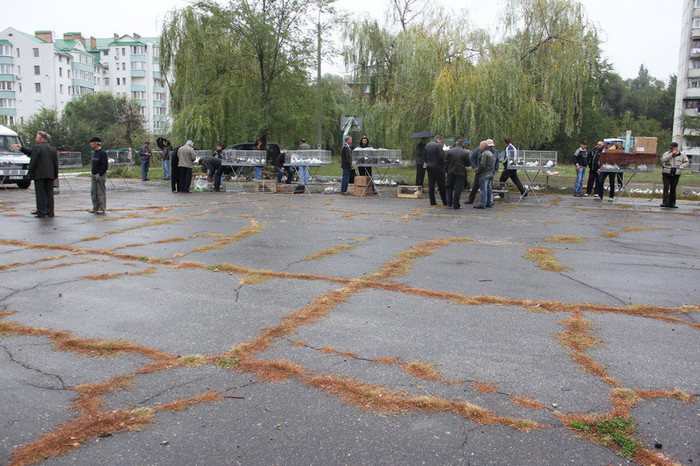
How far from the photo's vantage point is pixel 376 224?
40.7 ft

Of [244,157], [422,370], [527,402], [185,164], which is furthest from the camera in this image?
[244,157]

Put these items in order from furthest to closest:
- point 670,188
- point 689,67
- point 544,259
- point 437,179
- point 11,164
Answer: point 689,67, point 11,164, point 670,188, point 437,179, point 544,259

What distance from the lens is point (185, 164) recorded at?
1955 centimetres

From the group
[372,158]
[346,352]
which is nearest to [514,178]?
[372,158]

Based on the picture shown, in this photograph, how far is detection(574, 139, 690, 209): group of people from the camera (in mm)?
15656

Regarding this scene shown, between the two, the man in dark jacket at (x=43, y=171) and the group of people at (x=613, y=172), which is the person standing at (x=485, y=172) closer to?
the group of people at (x=613, y=172)

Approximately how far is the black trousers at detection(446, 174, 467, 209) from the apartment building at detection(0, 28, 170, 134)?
6456cm

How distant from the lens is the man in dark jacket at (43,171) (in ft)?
41.5

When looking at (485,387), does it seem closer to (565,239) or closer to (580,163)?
(565,239)

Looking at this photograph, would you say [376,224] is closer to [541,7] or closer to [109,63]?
[541,7]

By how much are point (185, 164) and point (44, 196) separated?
22.3 feet

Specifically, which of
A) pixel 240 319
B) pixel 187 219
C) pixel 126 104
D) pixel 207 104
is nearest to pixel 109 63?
pixel 126 104

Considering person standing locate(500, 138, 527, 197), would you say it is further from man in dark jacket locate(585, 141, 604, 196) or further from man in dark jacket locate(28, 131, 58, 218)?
man in dark jacket locate(28, 131, 58, 218)

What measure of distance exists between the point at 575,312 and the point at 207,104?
22.0 m
